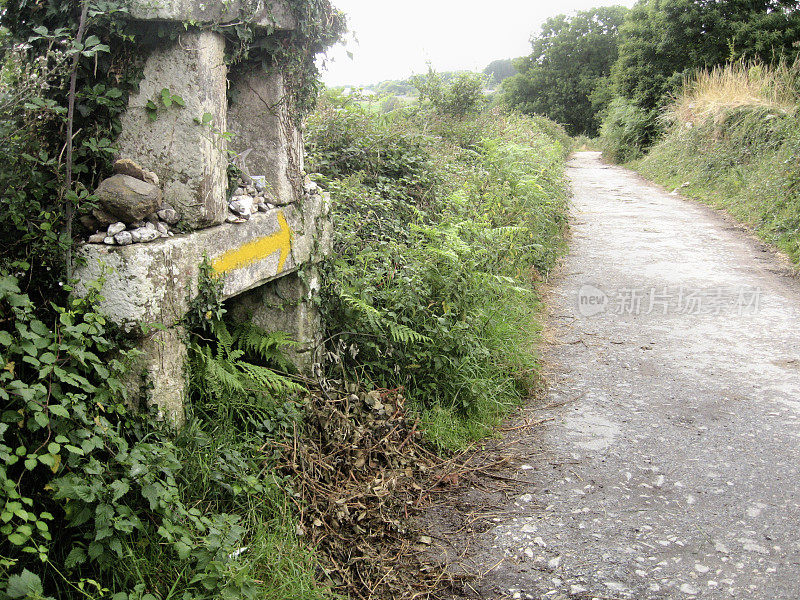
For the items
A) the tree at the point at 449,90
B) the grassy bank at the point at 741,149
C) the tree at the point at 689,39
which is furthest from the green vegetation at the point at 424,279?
the tree at the point at 689,39

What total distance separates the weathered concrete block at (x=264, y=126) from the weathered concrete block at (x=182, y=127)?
1.85 feet

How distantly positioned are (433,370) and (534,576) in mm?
→ 1672

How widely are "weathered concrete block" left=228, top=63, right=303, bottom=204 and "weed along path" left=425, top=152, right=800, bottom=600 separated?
2.11 meters

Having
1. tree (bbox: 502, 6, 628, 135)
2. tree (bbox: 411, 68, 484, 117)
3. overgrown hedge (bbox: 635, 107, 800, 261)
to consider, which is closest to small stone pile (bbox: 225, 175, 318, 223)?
overgrown hedge (bbox: 635, 107, 800, 261)

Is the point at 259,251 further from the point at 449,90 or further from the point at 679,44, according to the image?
the point at 679,44

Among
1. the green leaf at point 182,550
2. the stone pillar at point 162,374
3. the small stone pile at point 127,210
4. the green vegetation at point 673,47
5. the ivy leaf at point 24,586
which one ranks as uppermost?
the green vegetation at point 673,47

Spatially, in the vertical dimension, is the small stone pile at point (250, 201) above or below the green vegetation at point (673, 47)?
below

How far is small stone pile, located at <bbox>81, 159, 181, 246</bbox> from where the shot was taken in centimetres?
255

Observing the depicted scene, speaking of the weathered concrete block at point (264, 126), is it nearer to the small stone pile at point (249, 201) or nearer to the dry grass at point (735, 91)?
the small stone pile at point (249, 201)

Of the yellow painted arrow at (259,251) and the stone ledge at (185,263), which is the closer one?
the stone ledge at (185,263)

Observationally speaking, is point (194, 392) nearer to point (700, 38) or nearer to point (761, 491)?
point (761, 491)

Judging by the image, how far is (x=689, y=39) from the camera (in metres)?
21.2

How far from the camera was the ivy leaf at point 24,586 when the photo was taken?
1.89m

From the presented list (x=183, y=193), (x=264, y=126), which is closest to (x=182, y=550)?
(x=183, y=193)
